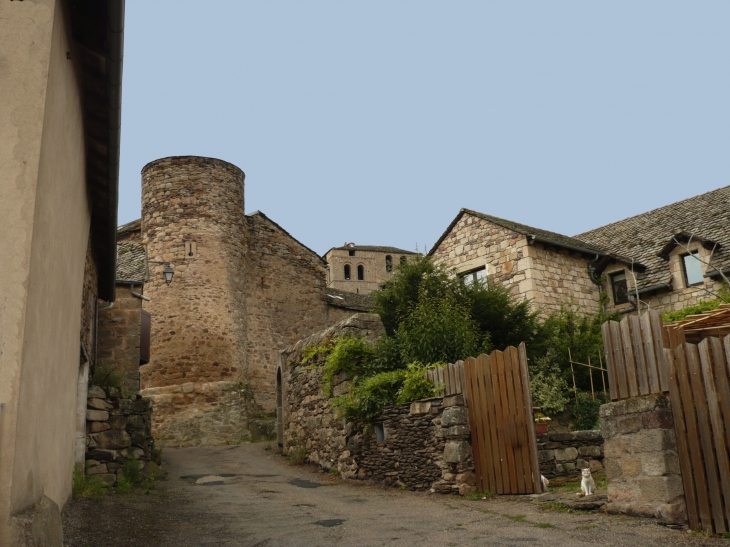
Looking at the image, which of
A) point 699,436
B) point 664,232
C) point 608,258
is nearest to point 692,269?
point 608,258

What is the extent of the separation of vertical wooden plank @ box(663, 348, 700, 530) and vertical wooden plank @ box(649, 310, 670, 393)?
0.05 meters

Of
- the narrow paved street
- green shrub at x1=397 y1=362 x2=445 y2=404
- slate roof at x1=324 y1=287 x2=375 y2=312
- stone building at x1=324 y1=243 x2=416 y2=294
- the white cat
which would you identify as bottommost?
the narrow paved street

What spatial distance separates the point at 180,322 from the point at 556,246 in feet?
36.3

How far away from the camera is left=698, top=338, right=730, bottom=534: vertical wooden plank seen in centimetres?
602

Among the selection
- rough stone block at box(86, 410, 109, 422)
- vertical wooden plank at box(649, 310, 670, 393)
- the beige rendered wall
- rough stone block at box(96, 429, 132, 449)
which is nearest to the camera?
the beige rendered wall

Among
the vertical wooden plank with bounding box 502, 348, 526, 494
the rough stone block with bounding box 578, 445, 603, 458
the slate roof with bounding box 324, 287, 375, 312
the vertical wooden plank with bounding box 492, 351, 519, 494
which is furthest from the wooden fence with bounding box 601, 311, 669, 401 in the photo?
the slate roof with bounding box 324, 287, 375, 312

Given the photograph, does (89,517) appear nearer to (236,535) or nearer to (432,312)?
(236,535)

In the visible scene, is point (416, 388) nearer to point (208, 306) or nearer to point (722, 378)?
point (722, 378)

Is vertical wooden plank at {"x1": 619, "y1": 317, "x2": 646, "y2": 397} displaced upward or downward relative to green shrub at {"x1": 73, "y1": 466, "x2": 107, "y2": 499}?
upward

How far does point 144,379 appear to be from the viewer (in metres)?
22.2

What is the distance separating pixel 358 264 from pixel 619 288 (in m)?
44.6

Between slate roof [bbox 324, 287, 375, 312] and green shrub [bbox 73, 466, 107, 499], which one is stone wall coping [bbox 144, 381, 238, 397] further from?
green shrub [bbox 73, 466, 107, 499]

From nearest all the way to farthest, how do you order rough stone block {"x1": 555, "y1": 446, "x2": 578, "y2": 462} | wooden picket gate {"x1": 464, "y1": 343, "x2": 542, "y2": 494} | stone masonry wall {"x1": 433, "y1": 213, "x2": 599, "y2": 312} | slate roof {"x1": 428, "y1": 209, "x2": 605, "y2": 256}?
wooden picket gate {"x1": 464, "y1": 343, "x2": 542, "y2": 494}, rough stone block {"x1": 555, "y1": 446, "x2": 578, "y2": 462}, stone masonry wall {"x1": 433, "y1": 213, "x2": 599, "y2": 312}, slate roof {"x1": 428, "y1": 209, "x2": 605, "y2": 256}

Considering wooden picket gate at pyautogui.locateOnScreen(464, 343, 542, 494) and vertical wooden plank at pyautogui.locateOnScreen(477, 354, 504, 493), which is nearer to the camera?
wooden picket gate at pyautogui.locateOnScreen(464, 343, 542, 494)
